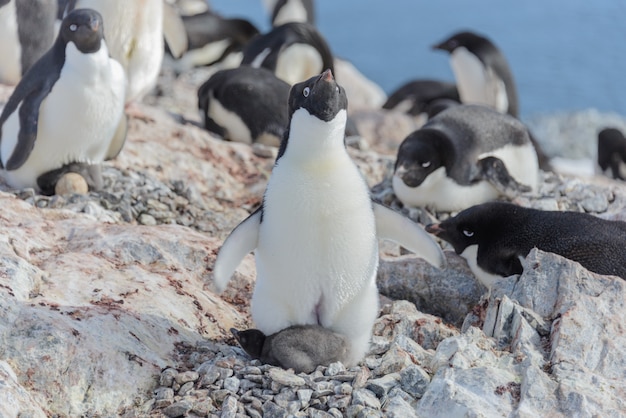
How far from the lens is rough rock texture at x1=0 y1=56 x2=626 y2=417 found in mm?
3199

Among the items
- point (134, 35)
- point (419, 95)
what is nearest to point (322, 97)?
point (134, 35)

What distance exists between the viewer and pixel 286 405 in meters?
3.21

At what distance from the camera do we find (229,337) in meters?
3.88

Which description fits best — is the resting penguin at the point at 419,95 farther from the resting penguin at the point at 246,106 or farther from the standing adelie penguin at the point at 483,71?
the resting penguin at the point at 246,106

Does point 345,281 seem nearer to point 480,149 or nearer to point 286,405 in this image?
point 286,405

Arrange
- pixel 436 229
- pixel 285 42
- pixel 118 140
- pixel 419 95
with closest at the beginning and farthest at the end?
pixel 436 229, pixel 118 140, pixel 285 42, pixel 419 95

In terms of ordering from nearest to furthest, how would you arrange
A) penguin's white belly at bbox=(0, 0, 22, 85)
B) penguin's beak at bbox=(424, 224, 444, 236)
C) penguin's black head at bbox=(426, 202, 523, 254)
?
1. penguin's black head at bbox=(426, 202, 523, 254)
2. penguin's beak at bbox=(424, 224, 444, 236)
3. penguin's white belly at bbox=(0, 0, 22, 85)

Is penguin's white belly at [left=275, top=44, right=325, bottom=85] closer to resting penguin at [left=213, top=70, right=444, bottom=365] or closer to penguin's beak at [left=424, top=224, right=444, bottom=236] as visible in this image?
penguin's beak at [left=424, top=224, right=444, bottom=236]

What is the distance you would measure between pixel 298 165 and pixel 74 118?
6.97 ft

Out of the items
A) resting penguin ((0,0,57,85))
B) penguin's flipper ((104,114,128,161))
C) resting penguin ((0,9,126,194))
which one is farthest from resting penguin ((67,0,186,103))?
resting penguin ((0,9,126,194))

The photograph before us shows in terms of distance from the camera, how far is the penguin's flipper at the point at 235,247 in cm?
362

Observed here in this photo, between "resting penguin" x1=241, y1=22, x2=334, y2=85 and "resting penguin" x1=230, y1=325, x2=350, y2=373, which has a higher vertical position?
"resting penguin" x1=230, y1=325, x2=350, y2=373

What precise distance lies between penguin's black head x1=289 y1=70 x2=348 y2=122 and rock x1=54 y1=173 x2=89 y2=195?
86.7 inches

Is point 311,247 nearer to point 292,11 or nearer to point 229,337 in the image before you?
point 229,337
